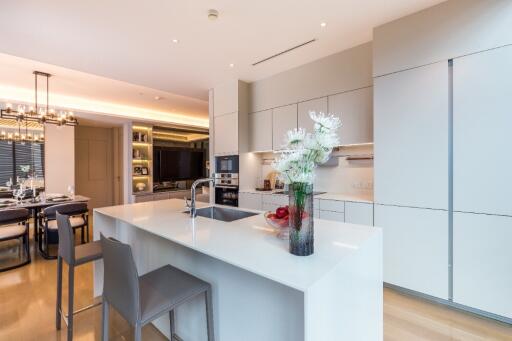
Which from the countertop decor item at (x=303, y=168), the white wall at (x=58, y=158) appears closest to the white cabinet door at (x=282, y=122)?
the countertop decor item at (x=303, y=168)

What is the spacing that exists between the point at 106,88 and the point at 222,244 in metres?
4.57

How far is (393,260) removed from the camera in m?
2.54

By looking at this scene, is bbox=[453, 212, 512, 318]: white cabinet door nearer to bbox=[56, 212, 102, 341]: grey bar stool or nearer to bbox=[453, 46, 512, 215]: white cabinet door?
bbox=[453, 46, 512, 215]: white cabinet door

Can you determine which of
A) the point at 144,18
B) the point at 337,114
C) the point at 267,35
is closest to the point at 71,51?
the point at 144,18

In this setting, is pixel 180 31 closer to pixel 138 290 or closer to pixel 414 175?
pixel 138 290

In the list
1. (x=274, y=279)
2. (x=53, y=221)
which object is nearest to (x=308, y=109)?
(x=274, y=279)

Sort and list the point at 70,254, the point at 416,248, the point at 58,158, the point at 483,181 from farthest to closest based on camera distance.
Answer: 1. the point at 58,158
2. the point at 416,248
3. the point at 483,181
4. the point at 70,254

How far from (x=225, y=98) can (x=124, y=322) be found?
3371mm

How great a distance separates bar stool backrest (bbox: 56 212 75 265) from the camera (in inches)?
71.6

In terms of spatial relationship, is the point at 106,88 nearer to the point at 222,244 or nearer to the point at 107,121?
the point at 107,121

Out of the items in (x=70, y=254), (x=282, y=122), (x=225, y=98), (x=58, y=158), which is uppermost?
(x=225, y=98)

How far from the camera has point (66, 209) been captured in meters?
3.67

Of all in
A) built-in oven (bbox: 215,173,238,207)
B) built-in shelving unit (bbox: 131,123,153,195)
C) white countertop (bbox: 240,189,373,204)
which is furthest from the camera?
built-in shelving unit (bbox: 131,123,153,195)

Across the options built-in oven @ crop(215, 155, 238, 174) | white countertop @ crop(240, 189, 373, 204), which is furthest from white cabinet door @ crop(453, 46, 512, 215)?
built-in oven @ crop(215, 155, 238, 174)
